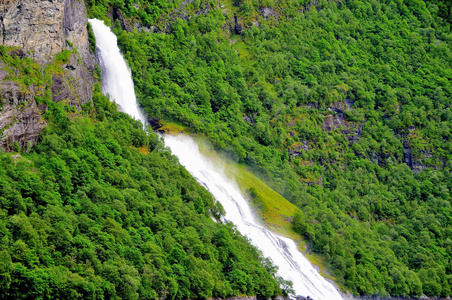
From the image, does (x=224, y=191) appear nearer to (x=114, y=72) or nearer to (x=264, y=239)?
(x=264, y=239)

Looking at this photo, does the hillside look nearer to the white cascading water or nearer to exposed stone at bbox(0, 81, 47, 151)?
exposed stone at bbox(0, 81, 47, 151)

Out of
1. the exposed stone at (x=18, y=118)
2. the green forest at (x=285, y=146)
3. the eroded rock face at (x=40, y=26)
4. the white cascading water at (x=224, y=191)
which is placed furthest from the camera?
the green forest at (x=285, y=146)

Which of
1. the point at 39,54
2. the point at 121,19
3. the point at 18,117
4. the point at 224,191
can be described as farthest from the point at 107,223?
the point at 121,19

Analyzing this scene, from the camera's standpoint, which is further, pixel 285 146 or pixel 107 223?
pixel 285 146

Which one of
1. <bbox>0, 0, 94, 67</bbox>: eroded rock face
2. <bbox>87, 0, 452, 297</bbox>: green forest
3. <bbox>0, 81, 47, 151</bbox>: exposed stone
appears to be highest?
<bbox>0, 0, 94, 67</bbox>: eroded rock face

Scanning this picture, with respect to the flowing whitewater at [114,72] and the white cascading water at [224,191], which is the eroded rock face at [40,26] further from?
the white cascading water at [224,191]

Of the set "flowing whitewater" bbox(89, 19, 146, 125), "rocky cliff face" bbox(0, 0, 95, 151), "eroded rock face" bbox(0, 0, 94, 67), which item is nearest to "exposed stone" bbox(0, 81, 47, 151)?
"rocky cliff face" bbox(0, 0, 95, 151)

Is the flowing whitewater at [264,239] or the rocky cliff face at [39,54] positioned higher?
the rocky cliff face at [39,54]

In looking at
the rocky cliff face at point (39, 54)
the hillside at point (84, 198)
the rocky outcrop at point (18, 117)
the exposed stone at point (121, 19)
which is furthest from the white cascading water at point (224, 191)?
the rocky outcrop at point (18, 117)
